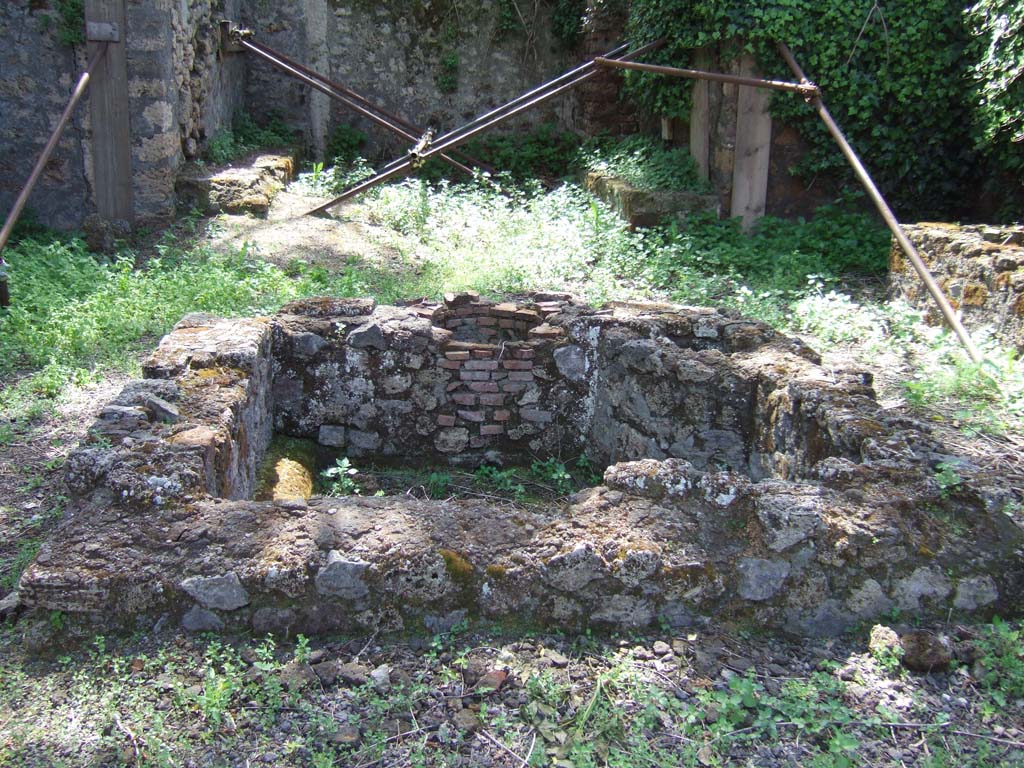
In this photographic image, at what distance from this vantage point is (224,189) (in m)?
8.00

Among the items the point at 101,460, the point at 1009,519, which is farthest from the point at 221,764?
the point at 1009,519

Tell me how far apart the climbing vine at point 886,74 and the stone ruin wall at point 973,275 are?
1490mm

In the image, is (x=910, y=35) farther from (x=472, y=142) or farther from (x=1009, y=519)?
(x=1009, y=519)

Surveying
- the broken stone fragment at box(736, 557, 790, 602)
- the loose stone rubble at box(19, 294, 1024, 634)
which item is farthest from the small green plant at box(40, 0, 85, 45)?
the broken stone fragment at box(736, 557, 790, 602)

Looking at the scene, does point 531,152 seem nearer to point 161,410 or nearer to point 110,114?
point 110,114

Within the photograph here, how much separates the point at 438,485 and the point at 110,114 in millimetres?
5119

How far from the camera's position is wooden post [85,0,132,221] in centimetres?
718

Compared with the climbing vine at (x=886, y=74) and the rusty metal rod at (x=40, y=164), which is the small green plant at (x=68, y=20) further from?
the climbing vine at (x=886, y=74)

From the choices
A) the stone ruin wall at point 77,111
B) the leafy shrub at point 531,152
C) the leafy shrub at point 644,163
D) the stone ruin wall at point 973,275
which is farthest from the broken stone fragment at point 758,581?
the leafy shrub at point 531,152

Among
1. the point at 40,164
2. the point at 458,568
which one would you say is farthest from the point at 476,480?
the point at 40,164

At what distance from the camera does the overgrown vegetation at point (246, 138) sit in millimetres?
8695

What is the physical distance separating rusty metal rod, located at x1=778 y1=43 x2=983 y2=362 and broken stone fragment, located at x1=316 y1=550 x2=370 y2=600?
3.61m

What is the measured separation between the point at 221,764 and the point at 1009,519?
2609 millimetres

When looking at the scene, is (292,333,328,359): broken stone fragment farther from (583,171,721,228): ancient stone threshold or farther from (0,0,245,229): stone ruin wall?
(583,171,721,228): ancient stone threshold
